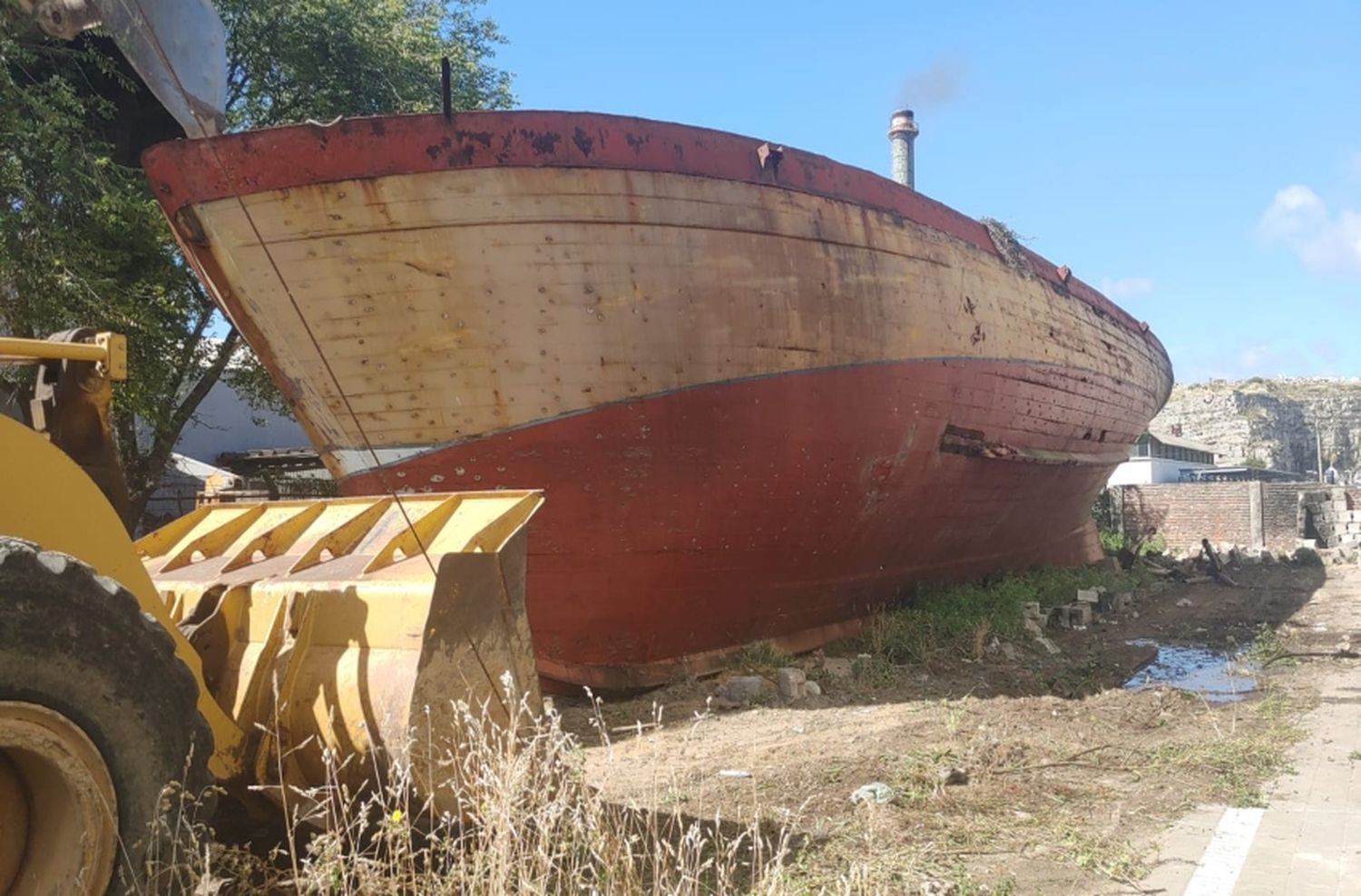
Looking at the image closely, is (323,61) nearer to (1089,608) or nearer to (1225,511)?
(1089,608)

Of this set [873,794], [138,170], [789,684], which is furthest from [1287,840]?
[138,170]

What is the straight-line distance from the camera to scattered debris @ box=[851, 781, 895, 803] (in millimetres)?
4109

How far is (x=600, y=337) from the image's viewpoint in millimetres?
6336

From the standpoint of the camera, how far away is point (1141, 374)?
1483cm

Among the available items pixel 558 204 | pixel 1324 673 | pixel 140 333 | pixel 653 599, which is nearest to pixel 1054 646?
pixel 1324 673

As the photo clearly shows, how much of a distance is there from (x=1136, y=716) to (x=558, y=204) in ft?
15.4

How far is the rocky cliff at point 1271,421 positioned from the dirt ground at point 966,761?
33987mm

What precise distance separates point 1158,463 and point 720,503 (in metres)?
27.0

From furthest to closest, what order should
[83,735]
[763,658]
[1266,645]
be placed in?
[1266,645] < [763,658] < [83,735]

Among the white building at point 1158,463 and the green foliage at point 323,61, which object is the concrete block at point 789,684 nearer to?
the green foliage at point 323,61

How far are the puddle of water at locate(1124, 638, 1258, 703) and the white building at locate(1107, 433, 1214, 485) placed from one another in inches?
821

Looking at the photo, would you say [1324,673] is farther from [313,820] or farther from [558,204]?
[313,820]

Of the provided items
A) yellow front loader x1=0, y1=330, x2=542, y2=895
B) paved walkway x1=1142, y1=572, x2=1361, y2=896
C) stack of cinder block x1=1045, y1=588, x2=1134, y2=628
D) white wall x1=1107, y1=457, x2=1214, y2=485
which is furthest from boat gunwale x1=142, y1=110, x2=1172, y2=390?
white wall x1=1107, y1=457, x2=1214, y2=485

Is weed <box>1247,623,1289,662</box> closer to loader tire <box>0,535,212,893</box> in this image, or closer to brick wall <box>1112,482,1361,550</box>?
loader tire <box>0,535,212,893</box>
